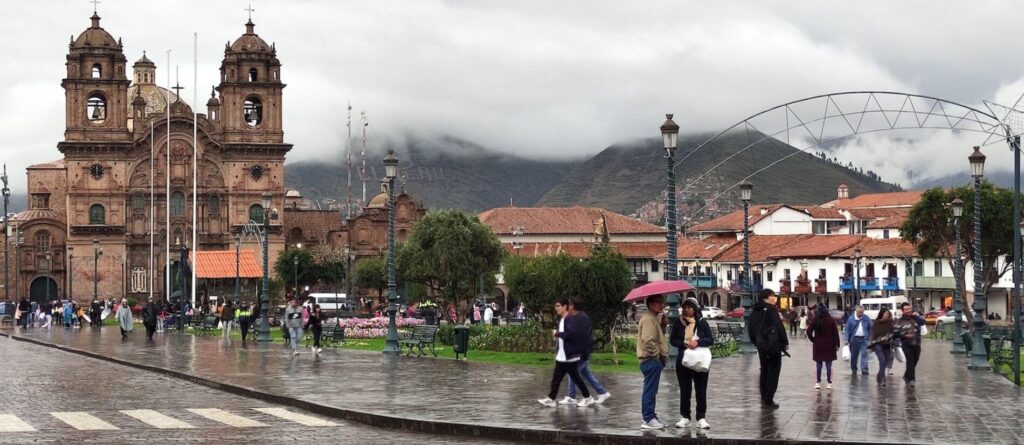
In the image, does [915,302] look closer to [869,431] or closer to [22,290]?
[22,290]

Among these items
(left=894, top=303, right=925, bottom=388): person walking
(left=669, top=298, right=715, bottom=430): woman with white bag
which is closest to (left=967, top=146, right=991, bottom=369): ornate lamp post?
(left=894, top=303, right=925, bottom=388): person walking

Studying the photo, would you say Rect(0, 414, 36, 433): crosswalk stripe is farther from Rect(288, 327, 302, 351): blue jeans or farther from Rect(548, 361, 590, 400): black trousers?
Rect(288, 327, 302, 351): blue jeans

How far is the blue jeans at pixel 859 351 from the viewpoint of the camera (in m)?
25.9

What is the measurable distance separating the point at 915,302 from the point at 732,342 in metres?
51.1

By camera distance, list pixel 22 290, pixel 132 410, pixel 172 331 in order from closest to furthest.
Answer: pixel 132 410
pixel 172 331
pixel 22 290

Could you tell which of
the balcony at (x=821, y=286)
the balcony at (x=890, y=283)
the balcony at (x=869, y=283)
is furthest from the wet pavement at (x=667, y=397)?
the balcony at (x=821, y=286)

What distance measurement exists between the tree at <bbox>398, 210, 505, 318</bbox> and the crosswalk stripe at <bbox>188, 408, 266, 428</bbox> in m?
49.0

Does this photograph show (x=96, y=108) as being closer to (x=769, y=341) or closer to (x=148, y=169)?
(x=148, y=169)

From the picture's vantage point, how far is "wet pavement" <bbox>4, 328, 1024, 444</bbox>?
52.3 feet

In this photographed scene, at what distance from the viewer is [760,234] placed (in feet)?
355

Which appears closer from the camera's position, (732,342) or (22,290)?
(732,342)

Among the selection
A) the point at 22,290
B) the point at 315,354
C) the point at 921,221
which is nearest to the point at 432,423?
the point at 315,354

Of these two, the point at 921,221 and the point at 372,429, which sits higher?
the point at 921,221

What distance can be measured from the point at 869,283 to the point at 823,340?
226 ft
